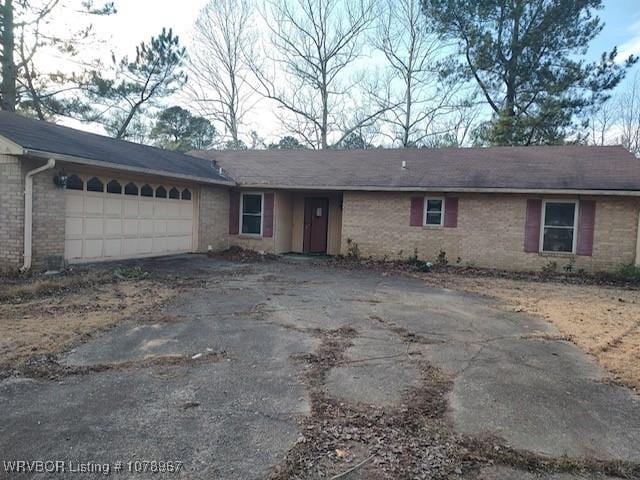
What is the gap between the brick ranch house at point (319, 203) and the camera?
31.0ft

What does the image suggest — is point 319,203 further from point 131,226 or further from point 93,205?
point 93,205

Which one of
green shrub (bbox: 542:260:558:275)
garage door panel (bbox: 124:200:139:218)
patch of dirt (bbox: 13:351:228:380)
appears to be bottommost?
patch of dirt (bbox: 13:351:228:380)

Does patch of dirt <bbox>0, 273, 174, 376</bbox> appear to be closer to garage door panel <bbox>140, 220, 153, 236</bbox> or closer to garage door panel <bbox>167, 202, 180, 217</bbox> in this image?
garage door panel <bbox>140, 220, 153, 236</bbox>

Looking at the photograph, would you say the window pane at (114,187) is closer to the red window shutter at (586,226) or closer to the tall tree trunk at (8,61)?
the red window shutter at (586,226)

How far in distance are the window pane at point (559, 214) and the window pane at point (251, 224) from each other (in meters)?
9.01

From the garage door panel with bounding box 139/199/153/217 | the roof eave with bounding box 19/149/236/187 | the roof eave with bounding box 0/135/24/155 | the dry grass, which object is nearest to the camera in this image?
the dry grass

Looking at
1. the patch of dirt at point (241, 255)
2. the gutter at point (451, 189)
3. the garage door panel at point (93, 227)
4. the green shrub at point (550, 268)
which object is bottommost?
the patch of dirt at point (241, 255)

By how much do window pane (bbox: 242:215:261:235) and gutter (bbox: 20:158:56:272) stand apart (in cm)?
733

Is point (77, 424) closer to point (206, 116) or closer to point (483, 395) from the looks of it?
point (483, 395)

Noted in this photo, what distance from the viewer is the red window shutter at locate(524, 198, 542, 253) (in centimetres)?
1254

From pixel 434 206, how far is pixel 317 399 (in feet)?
35.4

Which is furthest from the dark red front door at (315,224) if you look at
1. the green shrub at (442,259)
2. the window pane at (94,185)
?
the window pane at (94,185)

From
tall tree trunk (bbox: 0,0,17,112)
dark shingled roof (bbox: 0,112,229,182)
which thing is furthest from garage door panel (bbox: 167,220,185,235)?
tall tree trunk (bbox: 0,0,17,112)

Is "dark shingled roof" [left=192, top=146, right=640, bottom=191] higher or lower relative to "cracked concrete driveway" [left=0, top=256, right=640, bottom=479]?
higher
